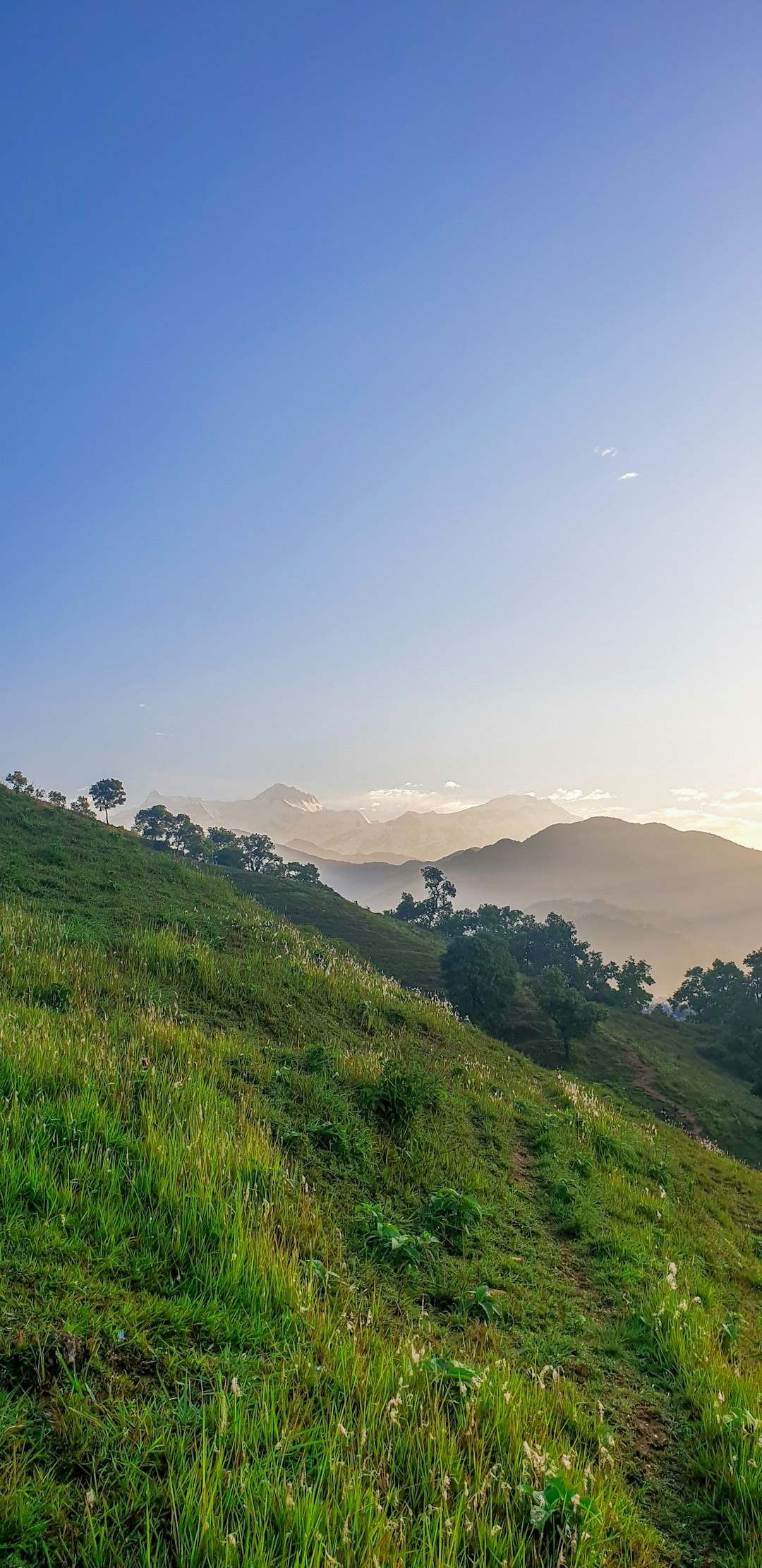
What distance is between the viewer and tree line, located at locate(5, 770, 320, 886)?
106625 mm

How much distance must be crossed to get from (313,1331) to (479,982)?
165 feet

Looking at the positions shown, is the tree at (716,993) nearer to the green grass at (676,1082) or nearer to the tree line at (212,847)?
the green grass at (676,1082)

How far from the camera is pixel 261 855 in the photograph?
125 meters

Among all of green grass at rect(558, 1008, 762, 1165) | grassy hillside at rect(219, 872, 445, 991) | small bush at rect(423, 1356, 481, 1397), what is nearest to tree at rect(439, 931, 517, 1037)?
grassy hillside at rect(219, 872, 445, 991)

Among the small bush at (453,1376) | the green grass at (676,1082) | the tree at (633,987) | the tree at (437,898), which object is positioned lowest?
the green grass at (676,1082)

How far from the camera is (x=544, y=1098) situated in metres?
16.0

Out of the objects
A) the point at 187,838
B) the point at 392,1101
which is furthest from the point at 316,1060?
the point at 187,838

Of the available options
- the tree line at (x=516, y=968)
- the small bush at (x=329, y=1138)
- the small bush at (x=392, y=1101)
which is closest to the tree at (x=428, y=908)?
the tree line at (x=516, y=968)

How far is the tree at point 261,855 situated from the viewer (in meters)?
121

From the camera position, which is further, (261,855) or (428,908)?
(261,855)

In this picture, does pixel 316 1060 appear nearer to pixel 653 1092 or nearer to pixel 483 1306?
pixel 483 1306

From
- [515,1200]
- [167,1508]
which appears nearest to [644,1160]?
[515,1200]

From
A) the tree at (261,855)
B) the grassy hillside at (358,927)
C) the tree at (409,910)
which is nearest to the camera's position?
the grassy hillside at (358,927)

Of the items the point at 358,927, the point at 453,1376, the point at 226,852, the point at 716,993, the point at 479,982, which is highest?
the point at 453,1376
